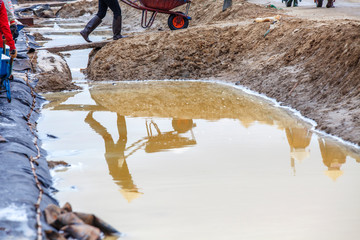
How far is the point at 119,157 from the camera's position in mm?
6004

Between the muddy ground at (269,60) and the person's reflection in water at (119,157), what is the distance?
8.52 ft

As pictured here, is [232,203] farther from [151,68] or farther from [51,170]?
[151,68]

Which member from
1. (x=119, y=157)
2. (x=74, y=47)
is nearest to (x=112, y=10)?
(x=74, y=47)

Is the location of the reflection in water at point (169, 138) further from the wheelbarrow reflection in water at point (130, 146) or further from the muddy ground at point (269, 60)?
the muddy ground at point (269, 60)

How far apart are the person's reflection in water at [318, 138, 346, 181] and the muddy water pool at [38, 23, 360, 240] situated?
10mm

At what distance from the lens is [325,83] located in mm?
8266

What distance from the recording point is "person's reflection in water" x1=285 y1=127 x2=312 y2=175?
5.96 meters

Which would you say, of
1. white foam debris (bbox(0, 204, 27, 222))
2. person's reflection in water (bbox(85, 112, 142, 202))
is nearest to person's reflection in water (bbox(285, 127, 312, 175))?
person's reflection in water (bbox(85, 112, 142, 202))

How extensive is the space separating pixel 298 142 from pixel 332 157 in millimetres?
732

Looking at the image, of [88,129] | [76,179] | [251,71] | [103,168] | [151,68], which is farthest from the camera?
[151,68]

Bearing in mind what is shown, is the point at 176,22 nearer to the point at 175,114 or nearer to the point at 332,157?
the point at 175,114

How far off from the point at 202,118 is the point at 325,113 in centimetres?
173

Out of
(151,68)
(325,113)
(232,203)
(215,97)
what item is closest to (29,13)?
(151,68)

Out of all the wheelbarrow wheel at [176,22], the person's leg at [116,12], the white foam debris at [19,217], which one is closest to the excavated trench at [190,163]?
the white foam debris at [19,217]
